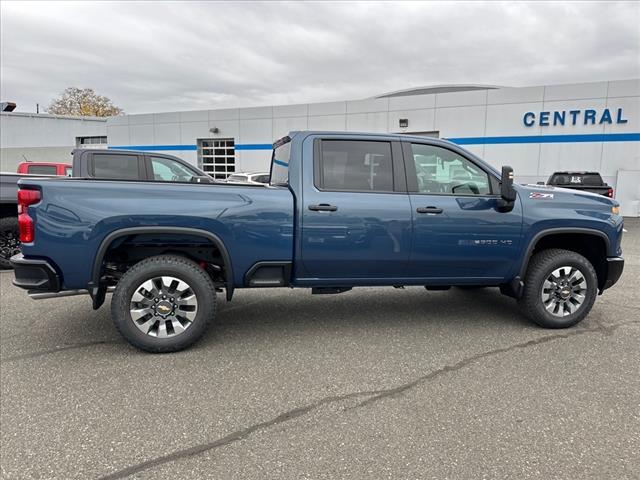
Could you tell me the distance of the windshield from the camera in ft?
14.2

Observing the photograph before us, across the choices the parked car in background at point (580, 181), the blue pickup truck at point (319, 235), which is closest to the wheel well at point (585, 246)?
the blue pickup truck at point (319, 235)

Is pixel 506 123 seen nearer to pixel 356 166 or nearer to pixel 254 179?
pixel 254 179

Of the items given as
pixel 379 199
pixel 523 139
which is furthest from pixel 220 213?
pixel 523 139

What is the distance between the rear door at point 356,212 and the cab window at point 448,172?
238mm

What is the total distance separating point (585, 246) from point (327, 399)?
136 inches

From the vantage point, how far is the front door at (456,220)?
13.6 ft

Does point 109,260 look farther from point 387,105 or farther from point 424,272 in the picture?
point 387,105

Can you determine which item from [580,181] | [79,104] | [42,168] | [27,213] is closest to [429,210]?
[27,213]

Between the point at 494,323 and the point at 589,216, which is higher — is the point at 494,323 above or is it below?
below

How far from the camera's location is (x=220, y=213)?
3764 millimetres

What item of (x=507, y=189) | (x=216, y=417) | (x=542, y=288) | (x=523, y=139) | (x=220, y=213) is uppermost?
(x=523, y=139)

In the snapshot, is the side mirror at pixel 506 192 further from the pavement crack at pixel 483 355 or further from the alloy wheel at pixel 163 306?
the alloy wheel at pixel 163 306

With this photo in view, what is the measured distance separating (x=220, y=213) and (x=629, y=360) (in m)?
3.73

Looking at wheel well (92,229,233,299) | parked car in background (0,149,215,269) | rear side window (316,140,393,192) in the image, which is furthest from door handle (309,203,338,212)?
parked car in background (0,149,215,269)
